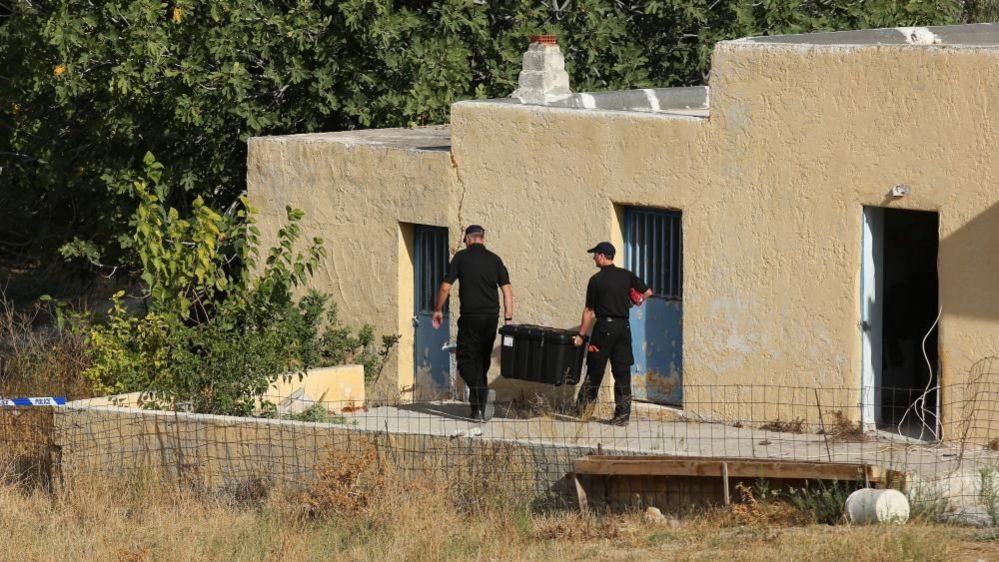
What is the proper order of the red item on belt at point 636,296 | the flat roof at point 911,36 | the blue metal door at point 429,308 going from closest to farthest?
the red item on belt at point 636,296 → the flat roof at point 911,36 → the blue metal door at point 429,308

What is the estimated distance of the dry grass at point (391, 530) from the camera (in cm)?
974

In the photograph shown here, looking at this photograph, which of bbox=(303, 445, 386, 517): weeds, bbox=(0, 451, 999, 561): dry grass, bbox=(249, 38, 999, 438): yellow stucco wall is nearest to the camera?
bbox=(0, 451, 999, 561): dry grass

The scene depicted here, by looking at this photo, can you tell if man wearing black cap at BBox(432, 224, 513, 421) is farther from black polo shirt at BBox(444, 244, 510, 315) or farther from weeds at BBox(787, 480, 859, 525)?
weeds at BBox(787, 480, 859, 525)

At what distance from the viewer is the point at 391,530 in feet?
36.3

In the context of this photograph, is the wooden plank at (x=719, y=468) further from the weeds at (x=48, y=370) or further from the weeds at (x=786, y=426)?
the weeds at (x=48, y=370)

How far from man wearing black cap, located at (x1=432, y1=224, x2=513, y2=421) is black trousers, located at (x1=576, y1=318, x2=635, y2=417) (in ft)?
2.69

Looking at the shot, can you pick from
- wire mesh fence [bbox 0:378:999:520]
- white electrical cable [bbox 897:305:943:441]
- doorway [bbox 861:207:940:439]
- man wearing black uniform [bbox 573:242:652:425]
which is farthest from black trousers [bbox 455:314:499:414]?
white electrical cable [bbox 897:305:943:441]

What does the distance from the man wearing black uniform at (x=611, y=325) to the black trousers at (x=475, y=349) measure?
80 centimetres

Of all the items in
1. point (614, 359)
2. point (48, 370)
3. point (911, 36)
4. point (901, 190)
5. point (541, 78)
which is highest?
point (911, 36)

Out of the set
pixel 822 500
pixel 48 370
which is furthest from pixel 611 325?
pixel 48 370

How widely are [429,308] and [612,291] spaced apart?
10.7ft

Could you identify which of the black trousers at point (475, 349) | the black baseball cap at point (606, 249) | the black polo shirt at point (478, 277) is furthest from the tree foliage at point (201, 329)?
the black baseball cap at point (606, 249)

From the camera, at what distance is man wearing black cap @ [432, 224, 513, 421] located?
13.7 meters

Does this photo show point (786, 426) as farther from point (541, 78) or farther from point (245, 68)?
point (245, 68)
